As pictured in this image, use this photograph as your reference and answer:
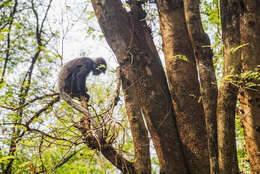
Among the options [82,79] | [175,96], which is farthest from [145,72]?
[82,79]

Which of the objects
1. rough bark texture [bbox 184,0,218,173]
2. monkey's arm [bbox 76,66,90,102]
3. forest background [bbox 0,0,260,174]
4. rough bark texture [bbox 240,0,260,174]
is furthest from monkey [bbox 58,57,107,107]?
rough bark texture [bbox 240,0,260,174]

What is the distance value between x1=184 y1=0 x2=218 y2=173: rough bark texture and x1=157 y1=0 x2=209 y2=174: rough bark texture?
11.5 inches

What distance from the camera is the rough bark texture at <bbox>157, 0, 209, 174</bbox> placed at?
2.35 metres

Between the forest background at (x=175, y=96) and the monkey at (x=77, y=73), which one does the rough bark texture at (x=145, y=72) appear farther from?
the monkey at (x=77, y=73)

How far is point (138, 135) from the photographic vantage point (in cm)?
234

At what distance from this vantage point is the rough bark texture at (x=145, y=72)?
243 centimetres

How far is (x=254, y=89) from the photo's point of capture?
5.85 ft

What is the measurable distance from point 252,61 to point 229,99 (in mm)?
350

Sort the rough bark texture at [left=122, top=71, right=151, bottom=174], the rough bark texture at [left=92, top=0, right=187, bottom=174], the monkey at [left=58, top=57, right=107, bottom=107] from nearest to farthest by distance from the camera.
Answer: the rough bark texture at [left=122, top=71, right=151, bottom=174] < the rough bark texture at [left=92, top=0, right=187, bottom=174] < the monkey at [left=58, top=57, right=107, bottom=107]

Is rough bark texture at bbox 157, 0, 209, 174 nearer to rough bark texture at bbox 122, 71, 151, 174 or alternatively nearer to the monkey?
rough bark texture at bbox 122, 71, 151, 174

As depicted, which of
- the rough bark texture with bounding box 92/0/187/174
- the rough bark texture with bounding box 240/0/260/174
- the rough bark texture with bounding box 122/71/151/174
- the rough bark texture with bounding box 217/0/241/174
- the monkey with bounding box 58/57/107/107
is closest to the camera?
the rough bark texture with bounding box 217/0/241/174

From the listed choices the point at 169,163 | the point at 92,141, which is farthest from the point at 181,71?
the point at 92,141

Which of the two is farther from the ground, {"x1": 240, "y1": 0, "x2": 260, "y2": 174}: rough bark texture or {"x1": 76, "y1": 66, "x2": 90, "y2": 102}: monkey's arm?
{"x1": 76, "y1": 66, "x2": 90, "y2": 102}: monkey's arm

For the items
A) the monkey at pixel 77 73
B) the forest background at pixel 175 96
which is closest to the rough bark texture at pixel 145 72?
the forest background at pixel 175 96
